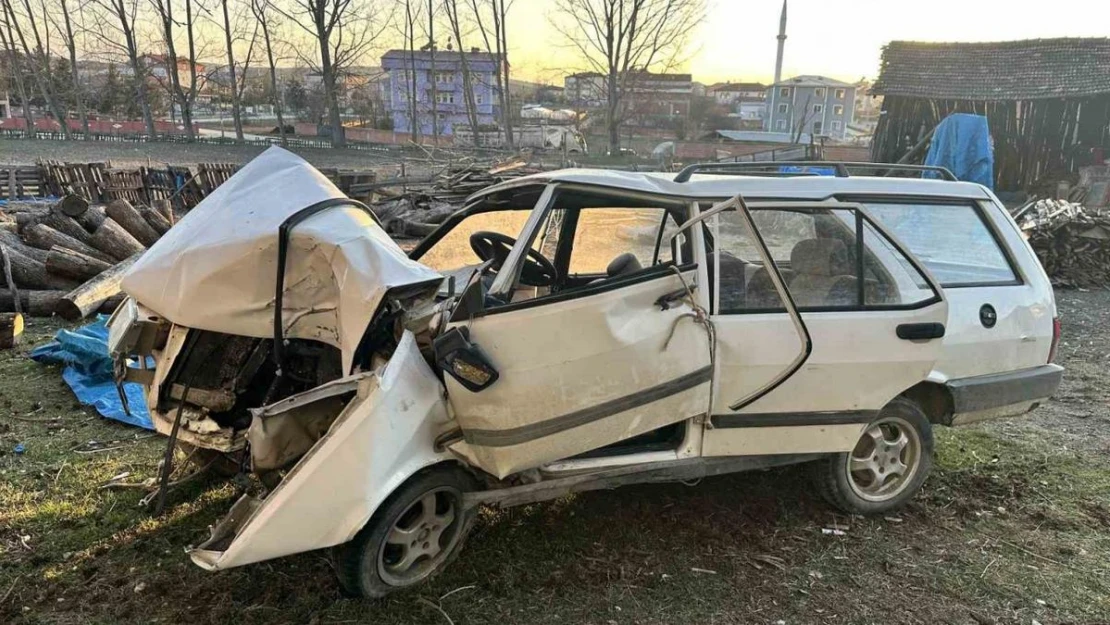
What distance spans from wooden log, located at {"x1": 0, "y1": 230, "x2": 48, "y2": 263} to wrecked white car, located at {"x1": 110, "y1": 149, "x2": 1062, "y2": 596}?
6.69 m

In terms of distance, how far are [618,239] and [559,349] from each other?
2041mm

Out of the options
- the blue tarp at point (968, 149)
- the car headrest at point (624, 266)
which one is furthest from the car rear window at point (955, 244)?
the blue tarp at point (968, 149)

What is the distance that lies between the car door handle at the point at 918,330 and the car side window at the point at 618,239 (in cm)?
122

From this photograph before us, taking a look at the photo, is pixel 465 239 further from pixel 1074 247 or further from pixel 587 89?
pixel 587 89

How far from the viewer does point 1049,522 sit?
145 inches

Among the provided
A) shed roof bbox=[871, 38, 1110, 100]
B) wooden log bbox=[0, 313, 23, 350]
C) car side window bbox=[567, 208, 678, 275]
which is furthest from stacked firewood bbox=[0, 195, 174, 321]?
shed roof bbox=[871, 38, 1110, 100]

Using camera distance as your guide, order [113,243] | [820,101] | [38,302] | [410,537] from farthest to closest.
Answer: [820,101], [113,243], [38,302], [410,537]

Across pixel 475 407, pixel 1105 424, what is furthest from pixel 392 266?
pixel 1105 424

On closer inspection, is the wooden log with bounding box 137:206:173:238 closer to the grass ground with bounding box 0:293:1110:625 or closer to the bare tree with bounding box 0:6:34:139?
the grass ground with bounding box 0:293:1110:625

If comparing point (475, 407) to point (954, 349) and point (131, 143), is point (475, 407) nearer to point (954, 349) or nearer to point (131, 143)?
point (954, 349)

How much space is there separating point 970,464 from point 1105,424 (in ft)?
5.56

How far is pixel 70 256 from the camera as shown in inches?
330

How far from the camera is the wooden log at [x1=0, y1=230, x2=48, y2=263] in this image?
28.1 feet

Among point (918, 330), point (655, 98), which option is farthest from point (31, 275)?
point (655, 98)
